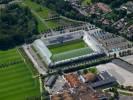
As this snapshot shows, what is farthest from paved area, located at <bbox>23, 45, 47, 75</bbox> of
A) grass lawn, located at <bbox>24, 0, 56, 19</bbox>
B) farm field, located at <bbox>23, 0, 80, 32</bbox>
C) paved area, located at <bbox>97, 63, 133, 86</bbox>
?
grass lawn, located at <bbox>24, 0, 56, 19</bbox>

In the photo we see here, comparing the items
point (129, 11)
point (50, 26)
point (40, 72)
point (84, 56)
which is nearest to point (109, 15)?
point (129, 11)

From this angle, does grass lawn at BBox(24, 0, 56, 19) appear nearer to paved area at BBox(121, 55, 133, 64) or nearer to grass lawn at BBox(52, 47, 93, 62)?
grass lawn at BBox(52, 47, 93, 62)

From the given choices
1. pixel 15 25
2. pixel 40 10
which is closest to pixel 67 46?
pixel 15 25

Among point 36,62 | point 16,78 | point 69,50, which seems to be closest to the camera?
point 16,78

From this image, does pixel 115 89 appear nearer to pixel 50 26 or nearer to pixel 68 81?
pixel 68 81

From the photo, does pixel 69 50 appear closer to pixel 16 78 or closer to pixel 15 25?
pixel 16 78

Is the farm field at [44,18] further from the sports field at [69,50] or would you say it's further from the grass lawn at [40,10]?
the sports field at [69,50]

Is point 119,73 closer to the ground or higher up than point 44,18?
closer to the ground
